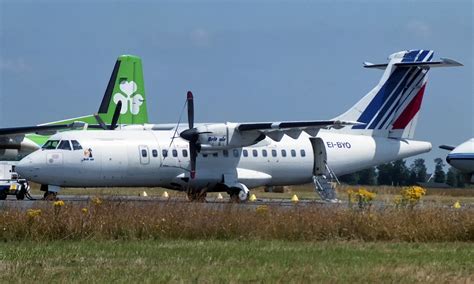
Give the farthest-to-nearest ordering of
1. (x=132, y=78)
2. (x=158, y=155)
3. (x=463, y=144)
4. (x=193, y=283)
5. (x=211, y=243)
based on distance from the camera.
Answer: (x=132, y=78) → (x=463, y=144) → (x=158, y=155) → (x=211, y=243) → (x=193, y=283)

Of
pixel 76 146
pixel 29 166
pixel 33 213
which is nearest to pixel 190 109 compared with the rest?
pixel 76 146

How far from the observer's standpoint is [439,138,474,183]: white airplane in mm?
36281

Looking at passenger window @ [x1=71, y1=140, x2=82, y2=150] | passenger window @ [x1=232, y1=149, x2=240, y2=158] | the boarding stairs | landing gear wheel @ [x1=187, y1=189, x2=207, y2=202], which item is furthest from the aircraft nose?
the boarding stairs

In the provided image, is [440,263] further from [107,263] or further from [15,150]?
[15,150]

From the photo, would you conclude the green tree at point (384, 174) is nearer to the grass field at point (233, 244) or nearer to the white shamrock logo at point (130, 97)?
the white shamrock logo at point (130, 97)

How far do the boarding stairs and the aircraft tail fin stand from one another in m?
2.68

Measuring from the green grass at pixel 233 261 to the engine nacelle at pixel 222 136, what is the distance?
18.0 m

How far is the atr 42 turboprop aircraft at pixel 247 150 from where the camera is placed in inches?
1259

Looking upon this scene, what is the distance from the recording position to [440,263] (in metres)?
12.9

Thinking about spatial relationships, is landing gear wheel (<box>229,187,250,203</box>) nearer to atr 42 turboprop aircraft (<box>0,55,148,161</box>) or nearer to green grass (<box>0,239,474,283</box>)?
green grass (<box>0,239,474,283</box>)

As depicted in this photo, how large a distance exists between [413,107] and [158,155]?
12.1 m

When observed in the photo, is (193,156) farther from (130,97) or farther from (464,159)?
(130,97)

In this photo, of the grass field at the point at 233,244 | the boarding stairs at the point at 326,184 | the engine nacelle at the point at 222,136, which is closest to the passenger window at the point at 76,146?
the engine nacelle at the point at 222,136

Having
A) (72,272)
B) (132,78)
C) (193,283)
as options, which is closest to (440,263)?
(193,283)
